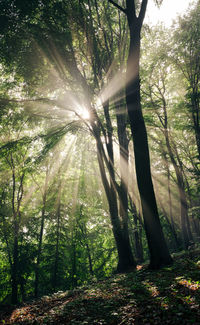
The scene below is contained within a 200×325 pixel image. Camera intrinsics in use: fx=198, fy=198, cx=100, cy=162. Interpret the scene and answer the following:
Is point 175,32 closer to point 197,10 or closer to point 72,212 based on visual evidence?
point 197,10

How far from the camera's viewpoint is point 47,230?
17219 mm

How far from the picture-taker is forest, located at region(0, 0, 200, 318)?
26.0 feet

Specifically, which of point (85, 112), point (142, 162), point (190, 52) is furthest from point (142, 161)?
point (190, 52)

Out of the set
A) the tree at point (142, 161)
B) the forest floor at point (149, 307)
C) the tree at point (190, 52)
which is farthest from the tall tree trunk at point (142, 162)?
the tree at point (190, 52)

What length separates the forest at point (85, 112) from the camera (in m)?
7.92

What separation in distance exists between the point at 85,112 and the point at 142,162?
473 centimetres

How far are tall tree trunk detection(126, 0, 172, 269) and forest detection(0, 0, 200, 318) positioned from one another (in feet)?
0.12

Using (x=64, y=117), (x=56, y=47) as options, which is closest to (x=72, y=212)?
(x=64, y=117)

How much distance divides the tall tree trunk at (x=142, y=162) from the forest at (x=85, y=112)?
4 cm

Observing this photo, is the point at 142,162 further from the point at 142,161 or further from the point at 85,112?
the point at 85,112

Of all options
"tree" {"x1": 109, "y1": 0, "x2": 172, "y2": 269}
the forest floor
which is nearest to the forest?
"tree" {"x1": 109, "y1": 0, "x2": 172, "y2": 269}

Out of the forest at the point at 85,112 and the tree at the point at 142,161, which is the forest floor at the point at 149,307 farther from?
the forest at the point at 85,112

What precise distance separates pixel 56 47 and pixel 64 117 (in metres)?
3.59

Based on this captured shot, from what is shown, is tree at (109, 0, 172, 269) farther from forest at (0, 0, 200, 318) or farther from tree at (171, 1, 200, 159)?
tree at (171, 1, 200, 159)
